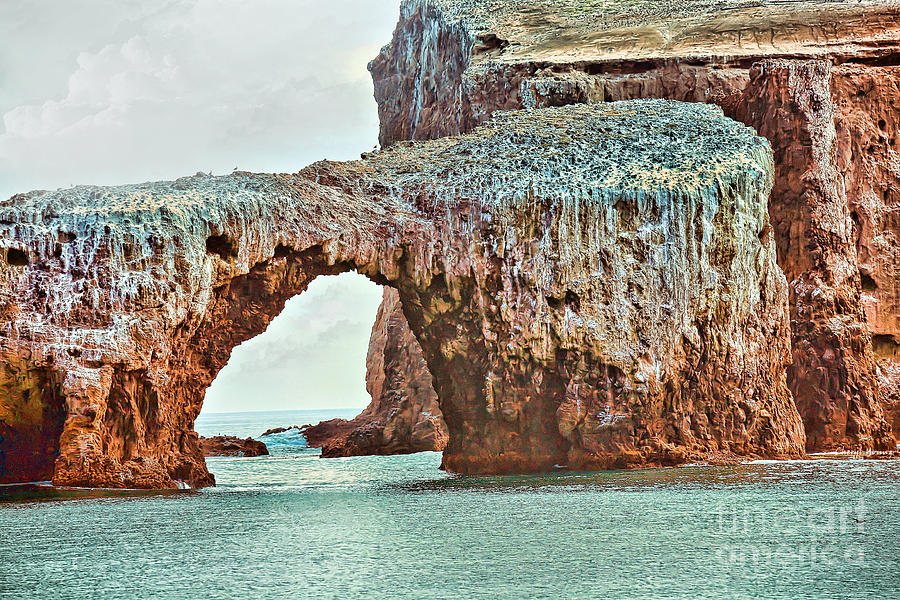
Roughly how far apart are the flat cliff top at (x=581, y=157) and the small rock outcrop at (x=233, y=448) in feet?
57.0

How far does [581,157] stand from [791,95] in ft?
24.4

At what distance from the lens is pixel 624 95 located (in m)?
35.4

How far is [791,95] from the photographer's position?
31766mm

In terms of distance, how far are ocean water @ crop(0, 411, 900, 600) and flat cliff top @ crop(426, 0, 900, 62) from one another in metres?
17.7

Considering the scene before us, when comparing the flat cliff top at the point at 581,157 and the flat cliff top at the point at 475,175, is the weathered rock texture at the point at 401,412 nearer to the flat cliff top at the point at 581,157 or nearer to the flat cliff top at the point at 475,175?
the flat cliff top at the point at 581,157

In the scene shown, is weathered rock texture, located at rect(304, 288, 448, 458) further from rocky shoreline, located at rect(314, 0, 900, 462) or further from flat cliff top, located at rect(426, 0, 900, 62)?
flat cliff top, located at rect(426, 0, 900, 62)

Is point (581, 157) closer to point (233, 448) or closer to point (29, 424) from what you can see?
point (29, 424)

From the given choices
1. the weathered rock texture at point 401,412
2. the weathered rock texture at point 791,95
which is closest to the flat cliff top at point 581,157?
the weathered rock texture at point 791,95

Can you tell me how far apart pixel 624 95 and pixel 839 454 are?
12.4m

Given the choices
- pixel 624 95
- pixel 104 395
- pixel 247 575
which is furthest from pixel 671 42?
pixel 247 575

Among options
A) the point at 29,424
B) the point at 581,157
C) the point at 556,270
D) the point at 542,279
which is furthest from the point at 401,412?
the point at 29,424

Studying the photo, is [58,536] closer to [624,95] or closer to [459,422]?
[459,422]

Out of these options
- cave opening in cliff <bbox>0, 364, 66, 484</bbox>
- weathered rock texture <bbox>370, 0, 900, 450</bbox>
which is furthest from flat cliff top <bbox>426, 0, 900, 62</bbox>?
cave opening in cliff <bbox>0, 364, 66, 484</bbox>
